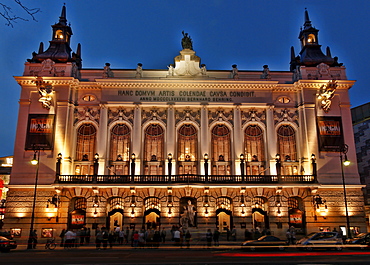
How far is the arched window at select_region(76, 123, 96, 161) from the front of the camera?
4238 centimetres

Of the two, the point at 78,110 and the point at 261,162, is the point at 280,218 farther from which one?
the point at 78,110

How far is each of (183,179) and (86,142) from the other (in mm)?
12760

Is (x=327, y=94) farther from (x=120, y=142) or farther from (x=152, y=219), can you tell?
(x=120, y=142)

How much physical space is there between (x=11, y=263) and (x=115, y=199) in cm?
2350

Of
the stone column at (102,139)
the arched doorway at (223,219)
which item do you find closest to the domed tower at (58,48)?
the stone column at (102,139)

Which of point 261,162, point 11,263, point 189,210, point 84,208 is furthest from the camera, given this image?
point 261,162

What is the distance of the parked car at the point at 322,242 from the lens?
25.2 m

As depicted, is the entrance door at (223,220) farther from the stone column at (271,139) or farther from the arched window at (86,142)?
the arched window at (86,142)

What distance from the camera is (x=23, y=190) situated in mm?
39344

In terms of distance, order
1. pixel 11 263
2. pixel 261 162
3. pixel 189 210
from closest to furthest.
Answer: pixel 11 263 → pixel 189 210 → pixel 261 162

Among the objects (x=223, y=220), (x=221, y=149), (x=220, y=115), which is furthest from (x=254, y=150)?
(x=223, y=220)

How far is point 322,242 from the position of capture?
2564 centimetres

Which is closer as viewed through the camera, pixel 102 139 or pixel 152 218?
Answer: pixel 152 218

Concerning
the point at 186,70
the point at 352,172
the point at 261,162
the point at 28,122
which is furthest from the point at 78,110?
the point at 352,172
